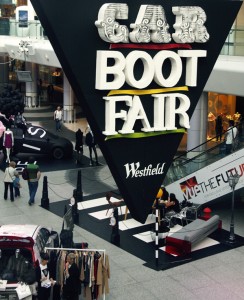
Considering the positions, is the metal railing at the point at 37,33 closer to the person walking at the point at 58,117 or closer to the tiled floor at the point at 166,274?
the person walking at the point at 58,117

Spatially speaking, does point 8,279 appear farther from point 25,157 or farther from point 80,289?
point 25,157

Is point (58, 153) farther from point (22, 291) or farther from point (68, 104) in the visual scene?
point (22, 291)

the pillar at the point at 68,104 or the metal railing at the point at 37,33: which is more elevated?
the metal railing at the point at 37,33

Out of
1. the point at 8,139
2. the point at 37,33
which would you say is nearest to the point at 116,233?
the point at 8,139

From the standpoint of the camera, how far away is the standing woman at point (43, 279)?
11.5 m

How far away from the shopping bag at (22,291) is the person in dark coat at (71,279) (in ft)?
2.55

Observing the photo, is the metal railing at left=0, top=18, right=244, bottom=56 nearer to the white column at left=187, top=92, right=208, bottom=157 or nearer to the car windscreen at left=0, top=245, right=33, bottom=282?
the white column at left=187, top=92, right=208, bottom=157

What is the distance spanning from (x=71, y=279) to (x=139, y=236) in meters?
5.17

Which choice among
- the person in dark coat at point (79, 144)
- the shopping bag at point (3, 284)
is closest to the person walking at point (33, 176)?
the person in dark coat at point (79, 144)

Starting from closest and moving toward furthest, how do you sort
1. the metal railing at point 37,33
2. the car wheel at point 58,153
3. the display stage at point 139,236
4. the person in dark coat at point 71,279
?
the person in dark coat at point 71,279 < the display stage at point 139,236 < the metal railing at point 37,33 < the car wheel at point 58,153

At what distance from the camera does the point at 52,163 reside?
1005 inches

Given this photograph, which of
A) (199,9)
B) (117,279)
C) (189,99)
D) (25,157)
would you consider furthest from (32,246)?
(25,157)

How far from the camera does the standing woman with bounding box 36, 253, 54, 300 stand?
1151cm

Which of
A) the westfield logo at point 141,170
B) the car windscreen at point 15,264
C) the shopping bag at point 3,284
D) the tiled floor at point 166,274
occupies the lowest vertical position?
the tiled floor at point 166,274
